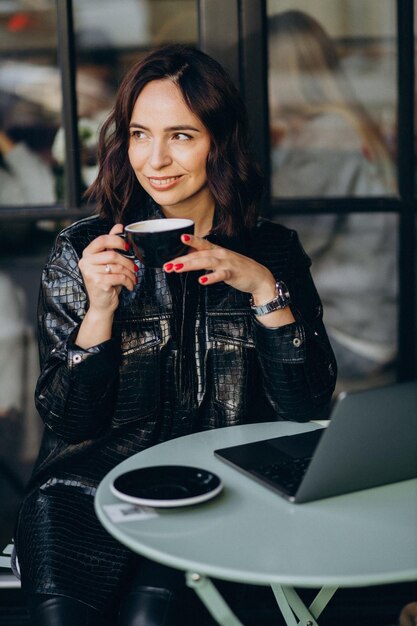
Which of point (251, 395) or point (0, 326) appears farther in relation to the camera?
point (0, 326)

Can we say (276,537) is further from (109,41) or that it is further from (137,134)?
(109,41)

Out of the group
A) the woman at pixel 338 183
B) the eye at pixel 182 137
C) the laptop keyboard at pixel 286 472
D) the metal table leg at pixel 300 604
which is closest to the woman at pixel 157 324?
the eye at pixel 182 137

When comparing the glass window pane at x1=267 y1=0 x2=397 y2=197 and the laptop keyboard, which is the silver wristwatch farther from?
the glass window pane at x1=267 y1=0 x2=397 y2=197

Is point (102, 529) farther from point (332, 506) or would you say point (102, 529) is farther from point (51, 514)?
point (332, 506)

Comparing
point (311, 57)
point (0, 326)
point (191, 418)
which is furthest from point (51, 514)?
point (311, 57)

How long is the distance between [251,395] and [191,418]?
16 centimetres

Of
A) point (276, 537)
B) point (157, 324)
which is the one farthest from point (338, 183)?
point (276, 537)

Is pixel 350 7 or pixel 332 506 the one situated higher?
pixel 350 7

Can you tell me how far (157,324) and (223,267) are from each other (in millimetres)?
319

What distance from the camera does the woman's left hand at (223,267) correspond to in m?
1.60

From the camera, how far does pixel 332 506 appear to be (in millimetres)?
1308

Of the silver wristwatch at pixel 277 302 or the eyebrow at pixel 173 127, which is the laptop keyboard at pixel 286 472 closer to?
the silver wristwatch at pixel 277 302

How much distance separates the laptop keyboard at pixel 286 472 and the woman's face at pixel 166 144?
0.72 meters

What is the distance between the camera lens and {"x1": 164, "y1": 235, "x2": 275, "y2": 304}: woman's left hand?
1.60 meters
